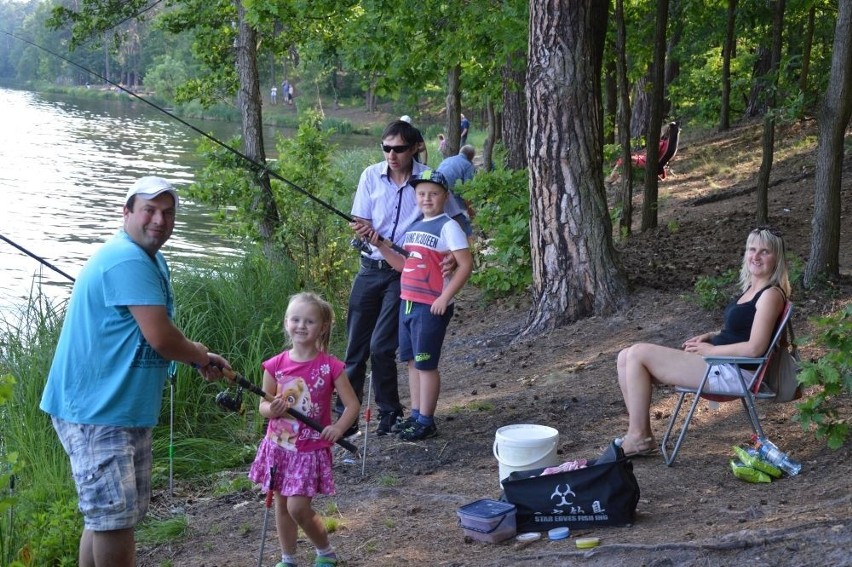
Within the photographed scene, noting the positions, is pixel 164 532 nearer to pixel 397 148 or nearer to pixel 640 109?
pixel 397 148

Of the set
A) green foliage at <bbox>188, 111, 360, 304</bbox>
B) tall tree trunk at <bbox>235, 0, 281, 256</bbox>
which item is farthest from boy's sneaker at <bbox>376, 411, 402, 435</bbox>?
tall tree trunk at <bbox>235, 0, 281, 256</bbox>

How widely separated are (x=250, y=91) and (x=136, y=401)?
856cm

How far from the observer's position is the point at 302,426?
3.93 m

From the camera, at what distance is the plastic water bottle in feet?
14.4

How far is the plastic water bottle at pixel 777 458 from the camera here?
4.38 metres

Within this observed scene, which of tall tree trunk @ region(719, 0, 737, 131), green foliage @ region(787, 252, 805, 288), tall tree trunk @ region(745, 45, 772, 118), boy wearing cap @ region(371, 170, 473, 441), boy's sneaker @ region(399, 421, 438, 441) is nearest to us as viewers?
boy wearing cap @ region(371, 170, 473, 441)

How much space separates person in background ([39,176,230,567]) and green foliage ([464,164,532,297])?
5.65 metres

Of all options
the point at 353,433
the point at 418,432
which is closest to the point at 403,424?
the point at 418,432

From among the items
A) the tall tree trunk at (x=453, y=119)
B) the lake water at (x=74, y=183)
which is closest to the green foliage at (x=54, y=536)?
the lake water at (x=74, y=183)

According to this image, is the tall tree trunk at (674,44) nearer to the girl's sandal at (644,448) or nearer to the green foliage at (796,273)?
the green foliage at (796,273)

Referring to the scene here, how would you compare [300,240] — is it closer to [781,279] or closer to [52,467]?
[52,467]

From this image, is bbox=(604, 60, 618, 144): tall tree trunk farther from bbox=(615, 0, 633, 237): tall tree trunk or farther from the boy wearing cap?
the boy wearing cap

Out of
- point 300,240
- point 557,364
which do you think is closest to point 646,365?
point 557,364

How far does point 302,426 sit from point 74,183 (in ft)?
69.2
